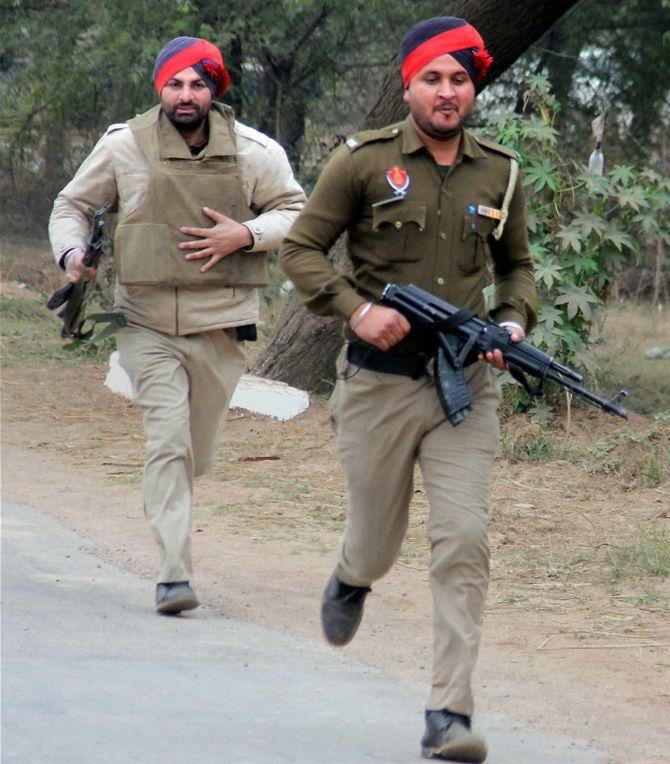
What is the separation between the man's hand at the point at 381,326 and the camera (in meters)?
4.15

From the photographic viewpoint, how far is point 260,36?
14320 mm

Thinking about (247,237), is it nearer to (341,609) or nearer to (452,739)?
(341,609)

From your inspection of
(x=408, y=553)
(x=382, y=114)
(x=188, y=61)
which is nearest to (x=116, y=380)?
(x=382, y=114)

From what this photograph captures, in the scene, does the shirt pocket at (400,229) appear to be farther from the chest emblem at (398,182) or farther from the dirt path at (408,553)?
the dirt path at (408,553)

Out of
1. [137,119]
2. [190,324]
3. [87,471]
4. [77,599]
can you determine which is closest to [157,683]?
[77,599]

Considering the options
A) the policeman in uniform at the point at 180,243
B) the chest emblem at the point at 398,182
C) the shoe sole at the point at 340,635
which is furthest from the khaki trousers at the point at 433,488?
the policeman in uniform at the point at 180,243

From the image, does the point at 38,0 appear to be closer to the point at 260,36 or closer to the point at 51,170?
the point at 51,170

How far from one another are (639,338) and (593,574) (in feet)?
33.9

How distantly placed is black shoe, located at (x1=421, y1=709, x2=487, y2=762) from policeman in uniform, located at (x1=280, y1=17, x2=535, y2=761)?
376mm

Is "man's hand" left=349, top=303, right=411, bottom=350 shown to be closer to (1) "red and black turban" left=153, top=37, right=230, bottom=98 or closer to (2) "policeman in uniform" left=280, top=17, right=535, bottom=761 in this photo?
(2) "policeman in uniform" left=280, top=17, right=535, bottom=761

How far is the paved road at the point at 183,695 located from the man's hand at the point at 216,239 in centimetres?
143

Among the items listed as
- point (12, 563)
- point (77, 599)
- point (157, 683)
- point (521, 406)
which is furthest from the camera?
point (521, 406)

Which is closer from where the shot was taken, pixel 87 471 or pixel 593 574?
pixel 593 574

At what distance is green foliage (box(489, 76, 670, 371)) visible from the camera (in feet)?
32.0
